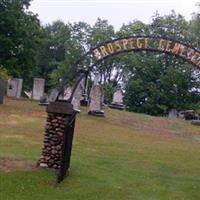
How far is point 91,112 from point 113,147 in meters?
10.1

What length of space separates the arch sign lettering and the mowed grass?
3.27m

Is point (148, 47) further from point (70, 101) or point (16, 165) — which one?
point (16, 165)

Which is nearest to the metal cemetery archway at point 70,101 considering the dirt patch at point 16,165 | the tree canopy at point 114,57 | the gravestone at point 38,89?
the dirt patch at point 16,165

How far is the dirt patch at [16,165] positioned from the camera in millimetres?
15467

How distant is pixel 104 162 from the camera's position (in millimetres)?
17875

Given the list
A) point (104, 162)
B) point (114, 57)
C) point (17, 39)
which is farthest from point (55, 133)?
point (114, 57)

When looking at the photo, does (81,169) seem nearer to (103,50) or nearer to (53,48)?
(103,50)

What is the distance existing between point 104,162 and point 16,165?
122 inches

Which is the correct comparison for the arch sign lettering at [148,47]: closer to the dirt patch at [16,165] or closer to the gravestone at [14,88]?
the dirt patch at [16,165]

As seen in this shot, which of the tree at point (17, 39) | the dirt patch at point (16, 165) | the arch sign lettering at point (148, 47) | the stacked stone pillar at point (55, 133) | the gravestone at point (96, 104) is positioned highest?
the tree at point (17, 39)

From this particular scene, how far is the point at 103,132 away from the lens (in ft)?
81.7

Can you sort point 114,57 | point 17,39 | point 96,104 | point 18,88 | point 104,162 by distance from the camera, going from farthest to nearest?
1. point 114,57
2. point 17,39
3. point 18,88
4. point 96,104
5. point 104,162

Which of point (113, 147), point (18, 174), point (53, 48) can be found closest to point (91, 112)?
point (113, 147)

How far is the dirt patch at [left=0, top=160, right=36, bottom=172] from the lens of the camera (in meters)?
15.5
